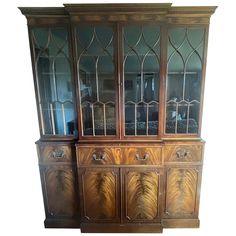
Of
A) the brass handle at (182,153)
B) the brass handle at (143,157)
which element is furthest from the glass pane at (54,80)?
the brass handle at (182,153)

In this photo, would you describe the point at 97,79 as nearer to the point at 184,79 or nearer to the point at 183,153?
the point at 184,79

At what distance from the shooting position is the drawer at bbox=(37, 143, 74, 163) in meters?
1.76

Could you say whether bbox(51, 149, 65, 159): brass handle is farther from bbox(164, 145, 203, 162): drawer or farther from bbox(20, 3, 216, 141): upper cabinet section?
bbox(164, 145, 203, 162): drawer

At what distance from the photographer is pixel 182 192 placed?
5.94 feet

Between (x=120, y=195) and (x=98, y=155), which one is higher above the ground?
(x=98, y=155)

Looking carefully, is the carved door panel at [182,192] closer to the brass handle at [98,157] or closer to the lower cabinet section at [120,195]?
the lower cabinet section at [120,195]

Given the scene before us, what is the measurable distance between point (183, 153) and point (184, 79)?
0.73 metres

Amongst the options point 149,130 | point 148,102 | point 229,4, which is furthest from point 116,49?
point 229,4

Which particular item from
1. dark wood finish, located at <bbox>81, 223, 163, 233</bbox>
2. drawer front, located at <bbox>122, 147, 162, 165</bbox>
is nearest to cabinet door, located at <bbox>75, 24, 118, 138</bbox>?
drawer front, located at <bbox>122, 147, 162, 165</bbox>

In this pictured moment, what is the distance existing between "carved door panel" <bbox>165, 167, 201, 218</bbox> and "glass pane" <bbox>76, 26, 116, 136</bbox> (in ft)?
2.58

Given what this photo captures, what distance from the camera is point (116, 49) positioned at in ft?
5.06

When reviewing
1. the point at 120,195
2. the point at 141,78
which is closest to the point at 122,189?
the point at 120,195

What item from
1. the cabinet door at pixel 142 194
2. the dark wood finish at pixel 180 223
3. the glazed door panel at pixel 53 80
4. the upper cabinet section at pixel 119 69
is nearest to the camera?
the upper cabinet section at pixel 119 69

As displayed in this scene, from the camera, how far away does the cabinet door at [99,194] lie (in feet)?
5.73
